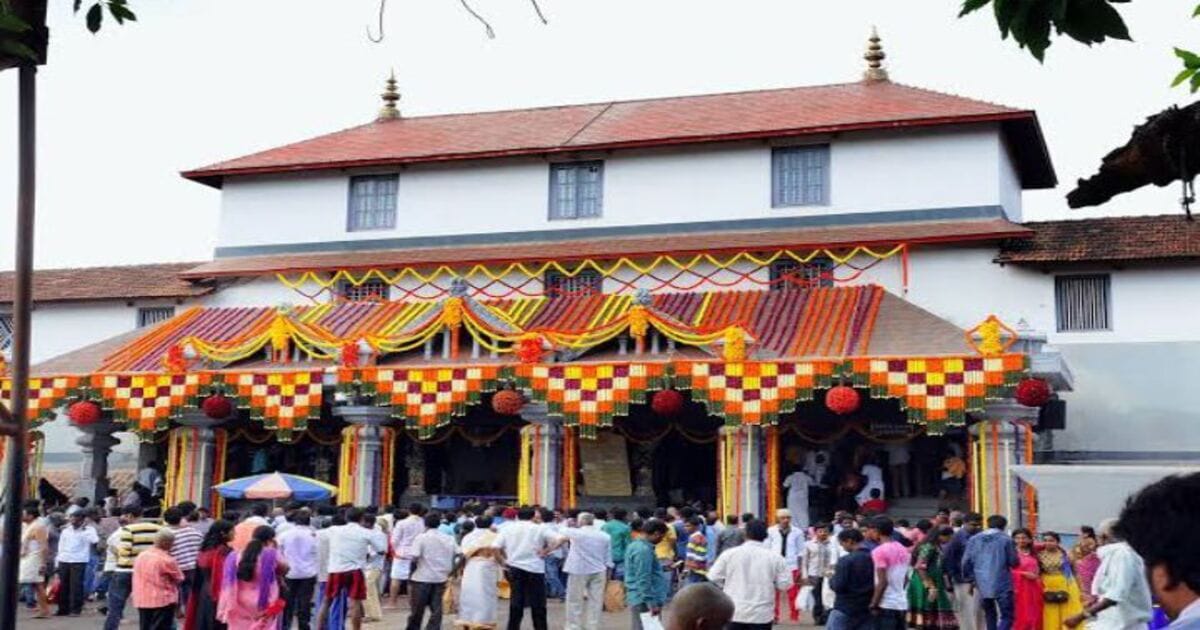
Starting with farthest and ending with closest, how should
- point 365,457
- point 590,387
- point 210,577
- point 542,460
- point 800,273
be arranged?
point 800,273, point 365,457, point 542,460, point 590,387, point 210,577

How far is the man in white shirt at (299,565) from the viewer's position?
16.0 m

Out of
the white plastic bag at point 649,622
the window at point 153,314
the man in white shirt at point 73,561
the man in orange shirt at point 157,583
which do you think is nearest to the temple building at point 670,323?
the window at point 153,314

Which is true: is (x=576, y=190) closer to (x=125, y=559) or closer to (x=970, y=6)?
(x=125, y=559)

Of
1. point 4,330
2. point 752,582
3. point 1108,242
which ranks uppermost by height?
point 1108,242

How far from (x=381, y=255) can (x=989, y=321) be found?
45.6ft

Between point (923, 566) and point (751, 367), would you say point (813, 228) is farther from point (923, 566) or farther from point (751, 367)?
point (923, 566)

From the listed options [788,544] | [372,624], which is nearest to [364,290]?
[372,624]

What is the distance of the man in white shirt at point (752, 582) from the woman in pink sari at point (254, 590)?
4475mm

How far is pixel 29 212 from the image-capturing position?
13.8 feet

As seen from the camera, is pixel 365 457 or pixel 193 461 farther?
pixel 193 461

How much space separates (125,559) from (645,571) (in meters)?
6.07

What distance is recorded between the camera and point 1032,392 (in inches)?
864

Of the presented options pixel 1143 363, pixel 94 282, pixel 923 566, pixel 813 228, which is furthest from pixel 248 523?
pixel 94 282

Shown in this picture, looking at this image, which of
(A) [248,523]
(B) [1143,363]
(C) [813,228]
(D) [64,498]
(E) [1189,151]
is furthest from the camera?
(D) [64,498]
